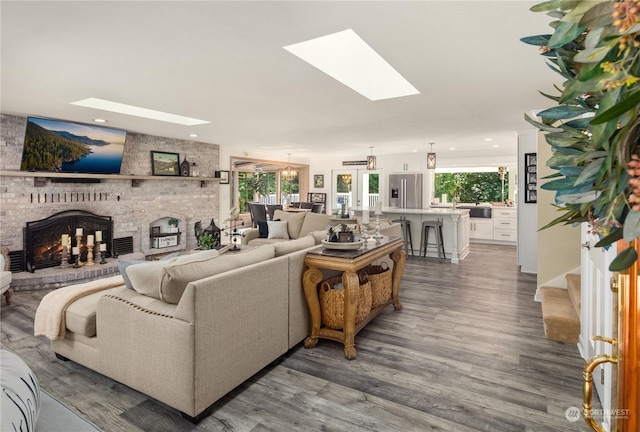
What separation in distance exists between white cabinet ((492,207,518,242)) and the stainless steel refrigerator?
204 cm

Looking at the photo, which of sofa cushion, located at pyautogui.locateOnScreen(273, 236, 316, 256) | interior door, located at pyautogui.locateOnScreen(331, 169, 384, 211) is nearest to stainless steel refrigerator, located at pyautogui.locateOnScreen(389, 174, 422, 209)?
interior door, located at pyautogui.locateOnScreen(331, 169, 384, 211)

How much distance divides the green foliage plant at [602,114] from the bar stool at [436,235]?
21.2 ft

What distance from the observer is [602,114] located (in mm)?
446

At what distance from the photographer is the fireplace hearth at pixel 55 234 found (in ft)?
Result: 17.3

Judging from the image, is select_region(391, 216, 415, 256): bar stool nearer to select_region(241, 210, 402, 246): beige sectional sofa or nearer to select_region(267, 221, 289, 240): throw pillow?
select_region(241, 210, 402, 246): beige sectional sofa

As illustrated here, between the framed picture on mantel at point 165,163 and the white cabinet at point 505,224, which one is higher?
the framed picture on mantel at point 165,163

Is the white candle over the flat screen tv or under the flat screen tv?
under

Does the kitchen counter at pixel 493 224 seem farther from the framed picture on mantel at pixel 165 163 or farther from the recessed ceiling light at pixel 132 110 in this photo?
Answer: the framed picture on mantel at pixel 165 163

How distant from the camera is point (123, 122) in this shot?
5676 millimetres

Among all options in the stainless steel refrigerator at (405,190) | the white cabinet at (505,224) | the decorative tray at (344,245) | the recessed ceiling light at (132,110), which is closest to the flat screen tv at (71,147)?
the recessed ceiling light at (132,110)

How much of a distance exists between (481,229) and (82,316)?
8.87 meters

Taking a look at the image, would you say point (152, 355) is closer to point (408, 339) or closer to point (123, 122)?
point (408, 339)

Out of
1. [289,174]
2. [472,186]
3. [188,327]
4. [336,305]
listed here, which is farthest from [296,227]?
[472,186]

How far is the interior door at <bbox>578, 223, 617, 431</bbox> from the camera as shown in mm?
1791
